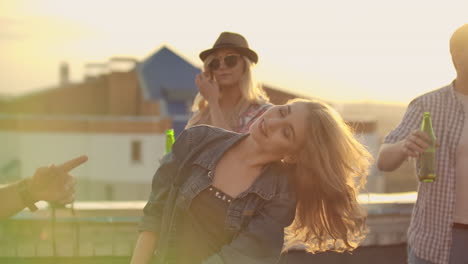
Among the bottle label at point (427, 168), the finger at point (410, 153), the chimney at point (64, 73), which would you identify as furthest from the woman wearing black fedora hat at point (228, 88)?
the chimney at point (64, 73)

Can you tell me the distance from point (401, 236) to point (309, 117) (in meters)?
2.34

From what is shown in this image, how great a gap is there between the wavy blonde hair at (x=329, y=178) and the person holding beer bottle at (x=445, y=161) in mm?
356

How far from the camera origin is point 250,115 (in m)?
4.17

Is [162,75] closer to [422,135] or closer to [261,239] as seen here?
→ [422,135]

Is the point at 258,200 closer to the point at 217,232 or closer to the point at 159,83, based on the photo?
the point at 217,232

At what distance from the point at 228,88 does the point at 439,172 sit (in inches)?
62.9

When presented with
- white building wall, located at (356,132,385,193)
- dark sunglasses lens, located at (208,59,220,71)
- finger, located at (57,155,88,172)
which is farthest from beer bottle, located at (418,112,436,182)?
white building wall, located at (356,132,385,193)

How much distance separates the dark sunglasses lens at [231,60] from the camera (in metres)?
4.43

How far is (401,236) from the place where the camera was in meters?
4.89

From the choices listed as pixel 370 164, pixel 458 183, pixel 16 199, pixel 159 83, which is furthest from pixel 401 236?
pixel 159 83

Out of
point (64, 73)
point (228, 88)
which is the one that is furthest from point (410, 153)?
point (64, 73)

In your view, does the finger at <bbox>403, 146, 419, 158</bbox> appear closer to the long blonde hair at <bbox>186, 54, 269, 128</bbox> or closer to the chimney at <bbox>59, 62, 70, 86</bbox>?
the long blonde hair at <bbox>186, 54, 269, 128</bbox>

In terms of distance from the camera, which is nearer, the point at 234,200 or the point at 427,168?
the point at 234,200

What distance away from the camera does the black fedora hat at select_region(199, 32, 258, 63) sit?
14.6 feet
